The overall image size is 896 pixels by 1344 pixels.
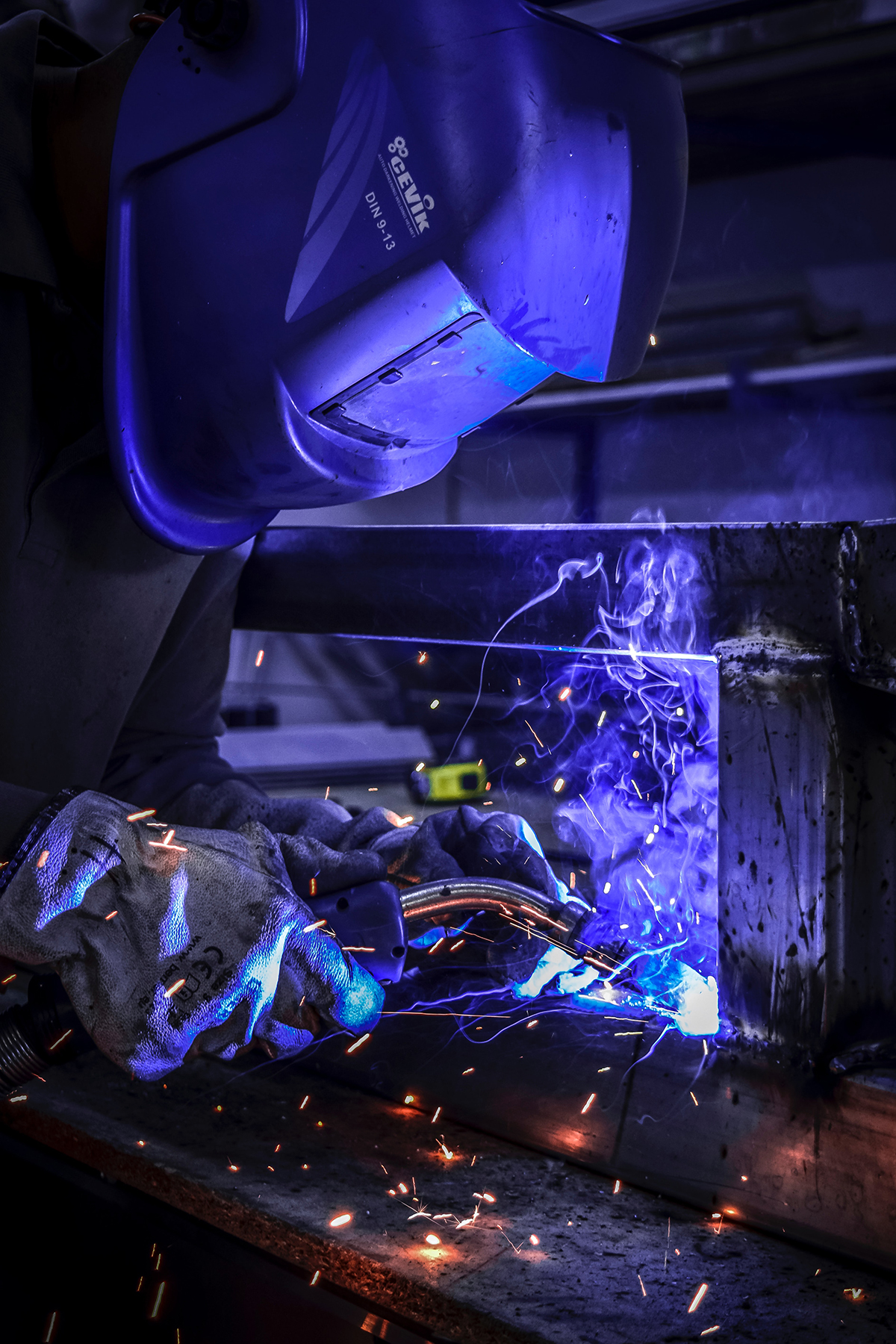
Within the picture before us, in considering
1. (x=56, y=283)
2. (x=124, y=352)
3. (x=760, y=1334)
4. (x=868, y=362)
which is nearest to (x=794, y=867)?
(x=760, y=1334)

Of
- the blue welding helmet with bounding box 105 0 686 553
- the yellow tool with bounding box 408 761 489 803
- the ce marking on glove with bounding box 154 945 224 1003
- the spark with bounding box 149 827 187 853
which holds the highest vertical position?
the blue welding helmet with bounding box 105 0 686 553

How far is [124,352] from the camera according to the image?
105 cm

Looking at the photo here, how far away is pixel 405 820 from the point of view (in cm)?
147

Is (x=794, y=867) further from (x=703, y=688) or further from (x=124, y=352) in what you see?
(x=124, y=352)

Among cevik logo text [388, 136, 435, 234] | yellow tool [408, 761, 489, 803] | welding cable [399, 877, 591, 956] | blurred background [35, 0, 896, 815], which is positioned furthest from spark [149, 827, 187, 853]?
yellow tool [408, 761, 489, 803]

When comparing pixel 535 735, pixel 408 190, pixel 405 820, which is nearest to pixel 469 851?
pixel 405 820

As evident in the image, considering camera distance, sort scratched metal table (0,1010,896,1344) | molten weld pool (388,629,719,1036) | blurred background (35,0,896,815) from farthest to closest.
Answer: blurred background (35,0,896,815) → molten weld pool (388,629,719,1036) → scratched metal table (0,1010,896,1344)

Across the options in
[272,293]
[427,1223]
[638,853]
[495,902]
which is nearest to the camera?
[427,1223]

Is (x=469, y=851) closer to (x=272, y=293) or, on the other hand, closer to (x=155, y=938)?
(x=155, y=938)

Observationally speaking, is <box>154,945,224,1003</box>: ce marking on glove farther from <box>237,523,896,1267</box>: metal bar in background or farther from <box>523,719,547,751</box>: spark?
<box>523,719,547,751</box>: spark

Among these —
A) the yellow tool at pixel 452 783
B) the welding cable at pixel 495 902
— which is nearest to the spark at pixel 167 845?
the welding cable at pixel 495 902

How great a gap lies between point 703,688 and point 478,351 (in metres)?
0.59

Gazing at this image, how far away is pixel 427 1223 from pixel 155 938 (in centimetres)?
37

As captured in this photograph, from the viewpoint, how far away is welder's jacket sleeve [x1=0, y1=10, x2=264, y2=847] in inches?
45.4
